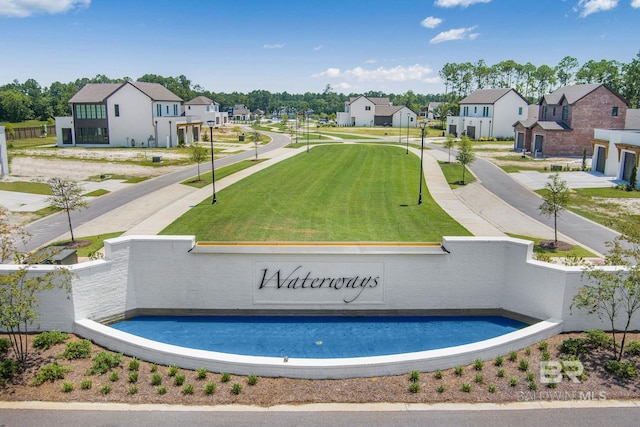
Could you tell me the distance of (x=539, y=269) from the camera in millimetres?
21016

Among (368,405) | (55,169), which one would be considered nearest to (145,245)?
(368,405)

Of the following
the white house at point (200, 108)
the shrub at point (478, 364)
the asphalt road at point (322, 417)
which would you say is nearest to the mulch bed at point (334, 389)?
the shrub at point (478, 364)

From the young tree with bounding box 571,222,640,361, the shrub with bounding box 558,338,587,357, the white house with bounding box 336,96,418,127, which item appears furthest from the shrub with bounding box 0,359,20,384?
the white house with bounding box 336,96,418,127

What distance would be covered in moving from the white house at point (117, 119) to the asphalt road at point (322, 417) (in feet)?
224

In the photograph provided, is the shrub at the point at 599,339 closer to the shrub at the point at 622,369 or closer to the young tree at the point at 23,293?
the shrub at the point at 622,369

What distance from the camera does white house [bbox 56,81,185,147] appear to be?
78.0 meters

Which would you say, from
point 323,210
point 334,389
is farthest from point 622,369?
point 323,210

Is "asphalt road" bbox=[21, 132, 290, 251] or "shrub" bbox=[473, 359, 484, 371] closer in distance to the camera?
"shrub" bbox=[473, 359, 484, 371]

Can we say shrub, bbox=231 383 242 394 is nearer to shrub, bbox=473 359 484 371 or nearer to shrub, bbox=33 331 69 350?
shrub, bbox=33 331 69 350

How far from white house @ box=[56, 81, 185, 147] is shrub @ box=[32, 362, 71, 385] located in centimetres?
6616

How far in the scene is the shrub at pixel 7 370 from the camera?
16.5m

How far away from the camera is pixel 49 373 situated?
656 inches

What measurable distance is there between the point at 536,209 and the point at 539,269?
849 inches

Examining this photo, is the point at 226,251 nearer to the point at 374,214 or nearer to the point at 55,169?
the point at 374,214
